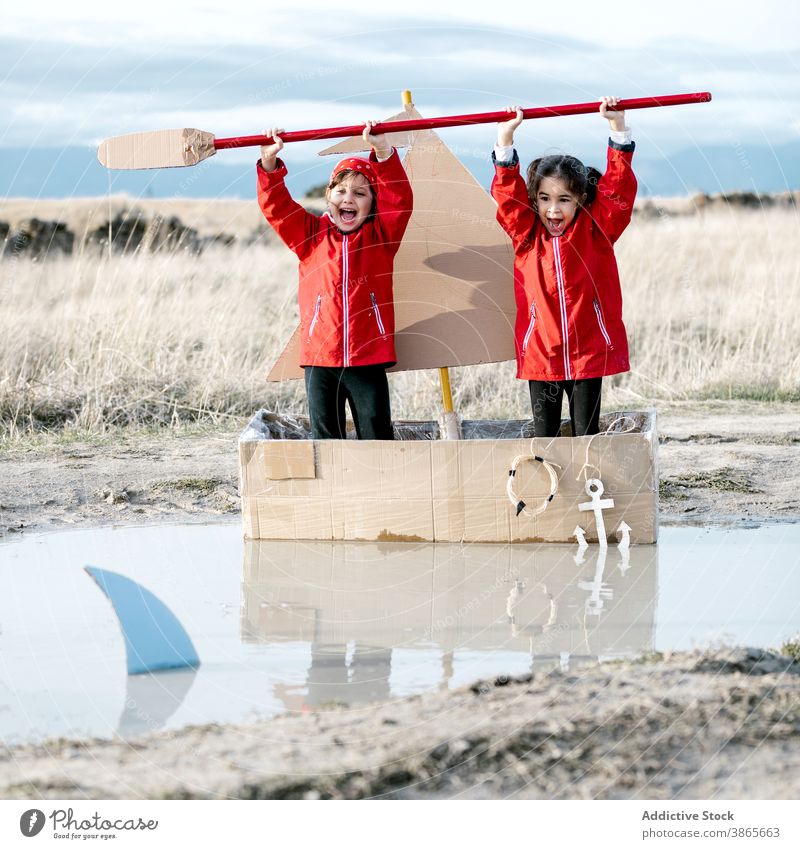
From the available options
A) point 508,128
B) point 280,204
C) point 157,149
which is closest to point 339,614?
point 280,204

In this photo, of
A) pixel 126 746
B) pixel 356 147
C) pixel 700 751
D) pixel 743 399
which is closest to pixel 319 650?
pixel 126 746

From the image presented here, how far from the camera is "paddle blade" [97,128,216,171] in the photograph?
525 centimetres

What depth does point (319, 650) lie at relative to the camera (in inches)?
155

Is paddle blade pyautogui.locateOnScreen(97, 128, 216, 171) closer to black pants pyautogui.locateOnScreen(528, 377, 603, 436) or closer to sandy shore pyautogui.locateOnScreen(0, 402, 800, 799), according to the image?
black pants pyautogui.locateOnScreen(528, 377, 603, 436)

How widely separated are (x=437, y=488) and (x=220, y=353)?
3611mm

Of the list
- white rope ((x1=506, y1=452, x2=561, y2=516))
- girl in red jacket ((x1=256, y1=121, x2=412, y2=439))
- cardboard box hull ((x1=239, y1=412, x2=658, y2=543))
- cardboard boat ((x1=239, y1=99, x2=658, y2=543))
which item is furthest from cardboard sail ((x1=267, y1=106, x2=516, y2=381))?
white rope ((x1=506, y1=452, x2=561, y2=516))

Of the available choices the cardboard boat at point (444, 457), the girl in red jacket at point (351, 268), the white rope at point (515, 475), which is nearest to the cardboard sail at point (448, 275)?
the cardboard boat at point (444, 457)

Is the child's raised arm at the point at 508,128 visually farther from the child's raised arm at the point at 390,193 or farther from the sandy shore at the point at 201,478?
the sandy shore at the point at 201,478

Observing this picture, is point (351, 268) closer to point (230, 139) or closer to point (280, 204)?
point (280, 204)

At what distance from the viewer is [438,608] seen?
4.35 m

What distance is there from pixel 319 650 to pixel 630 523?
169 cm

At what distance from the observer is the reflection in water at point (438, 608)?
3.76m

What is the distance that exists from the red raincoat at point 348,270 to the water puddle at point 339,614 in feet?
2.82
